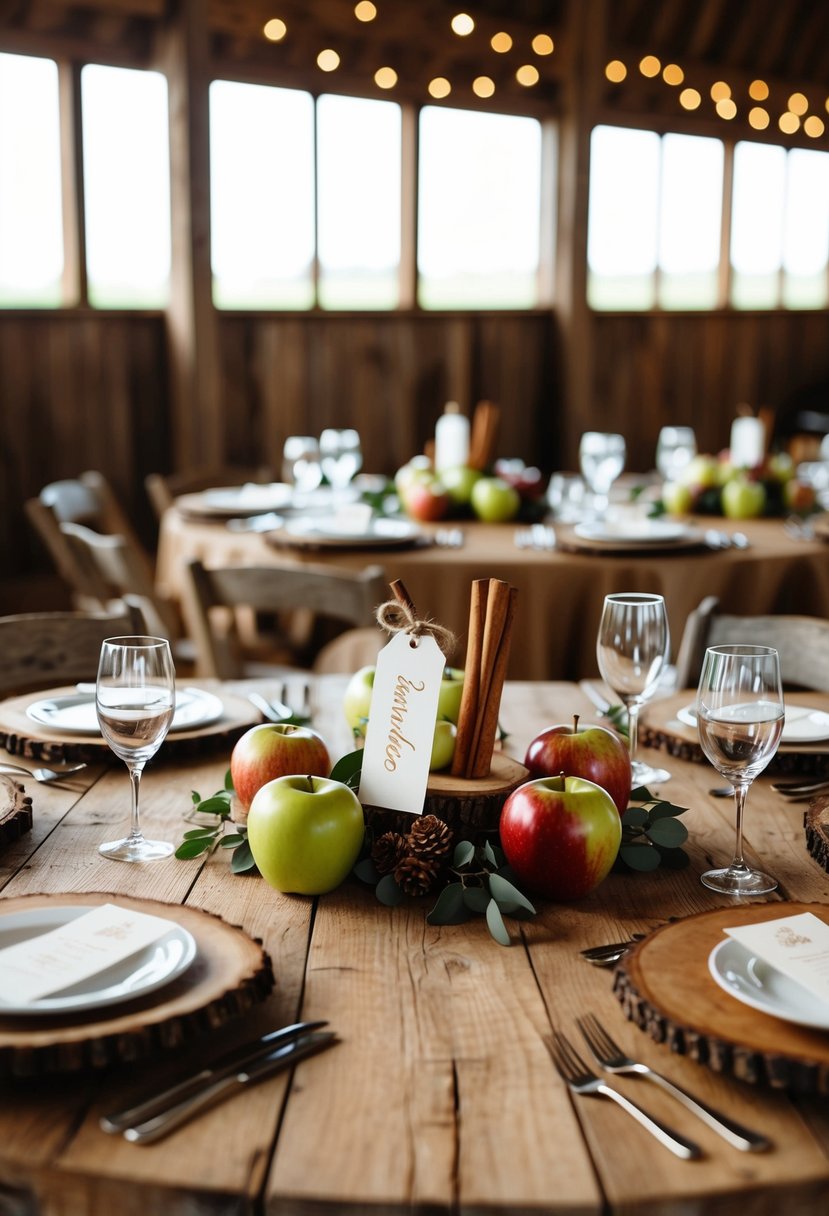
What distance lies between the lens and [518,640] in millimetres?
2957

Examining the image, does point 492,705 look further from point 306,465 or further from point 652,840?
point 306,465

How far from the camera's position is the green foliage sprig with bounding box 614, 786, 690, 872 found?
3.92ft

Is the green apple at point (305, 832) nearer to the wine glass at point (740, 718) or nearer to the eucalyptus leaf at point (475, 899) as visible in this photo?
the eucalyptus leaf at point (475, 899)

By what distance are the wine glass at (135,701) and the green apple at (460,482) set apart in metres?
2.37

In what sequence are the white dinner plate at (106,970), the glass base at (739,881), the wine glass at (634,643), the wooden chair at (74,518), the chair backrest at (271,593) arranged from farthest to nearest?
the wooden chair at (74,518) → the chair backrest at (271,593) → the wine glass at (634,643) → the glass base at (739,881) → the white dinner plate at (106,970)

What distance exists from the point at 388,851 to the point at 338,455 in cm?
262

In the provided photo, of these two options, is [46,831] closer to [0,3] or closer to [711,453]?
[0,3]

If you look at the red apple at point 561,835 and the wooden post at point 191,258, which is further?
the wooden post at point 191,258

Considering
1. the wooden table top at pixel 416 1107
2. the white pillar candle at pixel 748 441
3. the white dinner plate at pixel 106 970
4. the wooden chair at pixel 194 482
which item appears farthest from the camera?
the white pillar candle at pixel 748 441

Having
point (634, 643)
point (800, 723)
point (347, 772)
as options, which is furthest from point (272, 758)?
point (800, 723)

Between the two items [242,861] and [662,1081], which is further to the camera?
[242,861]

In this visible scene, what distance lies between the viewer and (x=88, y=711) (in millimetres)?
1617

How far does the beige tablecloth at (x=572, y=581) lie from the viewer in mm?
2881

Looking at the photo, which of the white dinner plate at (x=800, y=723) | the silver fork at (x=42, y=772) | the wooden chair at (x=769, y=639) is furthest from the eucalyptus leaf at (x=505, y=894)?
the wooden chair at (x=769, y=639)
